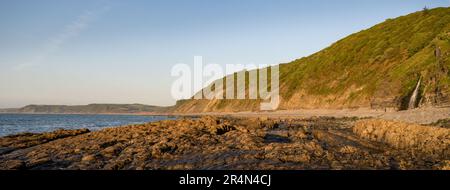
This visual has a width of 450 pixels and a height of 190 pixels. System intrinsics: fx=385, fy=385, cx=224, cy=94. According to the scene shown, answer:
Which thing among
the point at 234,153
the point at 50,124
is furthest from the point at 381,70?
the point at 50,124

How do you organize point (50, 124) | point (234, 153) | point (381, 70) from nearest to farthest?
point (234, 153) → point (381, 70) → point (50, 124)

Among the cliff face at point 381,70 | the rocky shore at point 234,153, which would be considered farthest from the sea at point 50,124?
the cliff face at point 381,70

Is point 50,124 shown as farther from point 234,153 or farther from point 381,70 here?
point 234,153

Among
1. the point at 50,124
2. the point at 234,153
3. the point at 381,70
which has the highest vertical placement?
the point at 381,70

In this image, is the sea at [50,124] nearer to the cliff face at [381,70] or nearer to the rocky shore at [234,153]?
the rocky shore at [234,153]

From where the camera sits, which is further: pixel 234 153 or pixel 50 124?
pixel 50 124

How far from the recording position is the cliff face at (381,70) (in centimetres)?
5009

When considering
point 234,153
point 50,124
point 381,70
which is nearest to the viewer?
point 234,153

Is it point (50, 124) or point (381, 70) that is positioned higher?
point (381, 70)

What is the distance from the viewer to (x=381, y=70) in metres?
70.0

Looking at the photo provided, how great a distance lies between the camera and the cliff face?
164ft

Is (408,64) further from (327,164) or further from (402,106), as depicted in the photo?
(327,164)

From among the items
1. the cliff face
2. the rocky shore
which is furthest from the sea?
the cliff face
